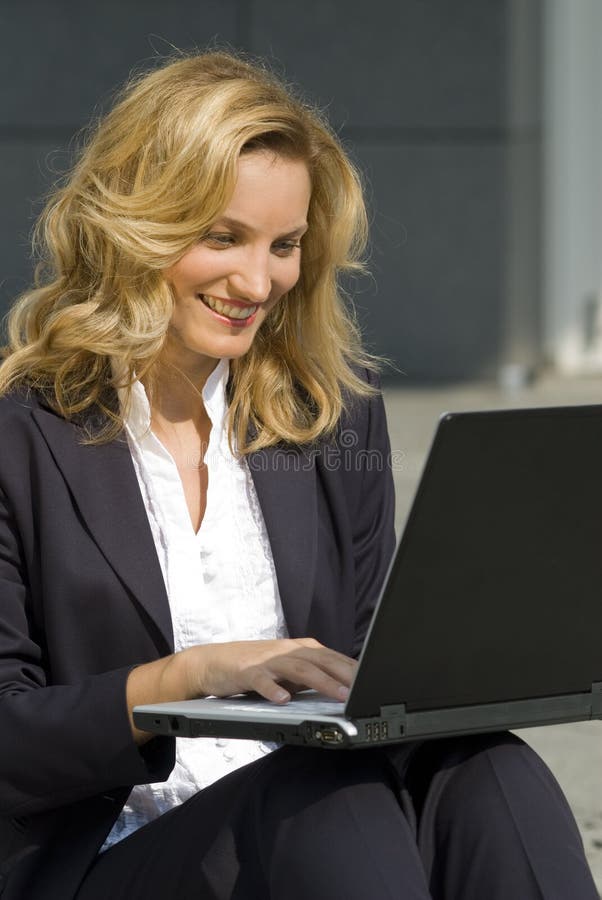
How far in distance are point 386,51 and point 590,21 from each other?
3.28ft

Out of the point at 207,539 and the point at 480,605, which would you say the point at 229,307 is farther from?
the point at 480,605

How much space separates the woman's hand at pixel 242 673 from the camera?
5.56ft

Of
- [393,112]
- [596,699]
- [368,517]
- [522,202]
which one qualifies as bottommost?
[596,699]

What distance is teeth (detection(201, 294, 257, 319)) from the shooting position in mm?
2131

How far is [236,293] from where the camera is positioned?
2.11m

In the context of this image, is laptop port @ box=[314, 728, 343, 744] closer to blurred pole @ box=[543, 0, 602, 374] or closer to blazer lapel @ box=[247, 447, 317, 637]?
blazer lapel @ box=[247, 447, 317, 637]

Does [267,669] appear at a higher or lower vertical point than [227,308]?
lower

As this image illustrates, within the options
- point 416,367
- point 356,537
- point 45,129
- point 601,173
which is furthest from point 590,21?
point 356,537

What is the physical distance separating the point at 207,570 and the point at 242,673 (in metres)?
A: 0.36

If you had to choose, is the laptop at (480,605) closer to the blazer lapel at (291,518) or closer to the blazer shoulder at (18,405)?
the blazer lapel at (291,518)

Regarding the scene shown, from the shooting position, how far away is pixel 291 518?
2.13 metres

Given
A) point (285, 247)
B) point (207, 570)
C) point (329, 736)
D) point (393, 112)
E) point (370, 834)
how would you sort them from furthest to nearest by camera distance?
point (393, 112), point (285, 247), point (207, 570), point (370, 834), point (329, 736)

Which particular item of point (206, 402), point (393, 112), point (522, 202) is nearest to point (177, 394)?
point (206, 402)

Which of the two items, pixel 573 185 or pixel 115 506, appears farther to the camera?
pixel 573 185
